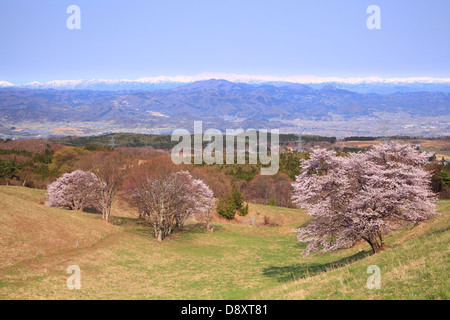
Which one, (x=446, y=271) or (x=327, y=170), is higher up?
(x=327, y=170)

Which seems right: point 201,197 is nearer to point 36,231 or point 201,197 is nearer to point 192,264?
point 192,264

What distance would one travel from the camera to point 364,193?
2352cm

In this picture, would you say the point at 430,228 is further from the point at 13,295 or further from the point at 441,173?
the point at 441,173

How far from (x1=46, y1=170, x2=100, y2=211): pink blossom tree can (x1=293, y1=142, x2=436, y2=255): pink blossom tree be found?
4183 centimetres

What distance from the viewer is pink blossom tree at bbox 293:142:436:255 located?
2317 cm

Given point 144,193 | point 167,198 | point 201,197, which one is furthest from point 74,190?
point 201,197

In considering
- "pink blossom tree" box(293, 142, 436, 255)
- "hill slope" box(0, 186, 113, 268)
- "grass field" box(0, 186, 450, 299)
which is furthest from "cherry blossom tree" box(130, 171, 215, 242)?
"pink blossom tree" box(293, 142, 436, 255)

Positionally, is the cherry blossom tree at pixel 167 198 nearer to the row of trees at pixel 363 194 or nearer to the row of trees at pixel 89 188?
the row of trees at pixel 89 188

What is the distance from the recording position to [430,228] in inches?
1179

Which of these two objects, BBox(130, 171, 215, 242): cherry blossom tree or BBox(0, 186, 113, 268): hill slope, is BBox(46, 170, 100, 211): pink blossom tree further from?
BBox(0, 186, 113, 268): hill slope
